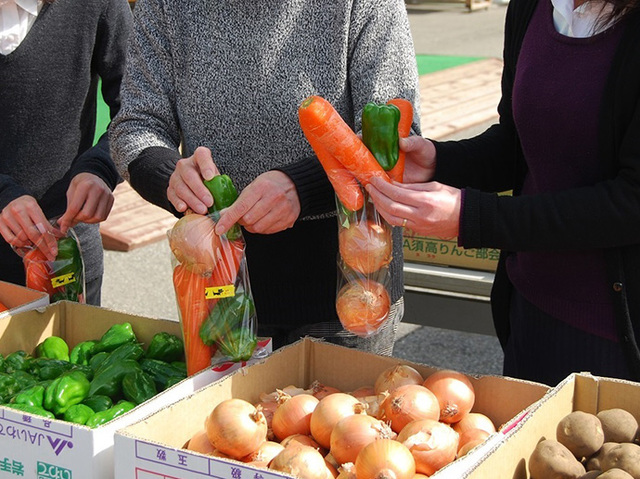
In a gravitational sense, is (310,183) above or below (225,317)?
above

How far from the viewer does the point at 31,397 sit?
74.7 inches

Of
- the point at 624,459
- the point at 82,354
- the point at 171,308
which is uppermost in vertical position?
the point at 624,459

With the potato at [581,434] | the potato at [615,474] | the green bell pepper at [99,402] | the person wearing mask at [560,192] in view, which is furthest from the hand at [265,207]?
the potato at [615,474]

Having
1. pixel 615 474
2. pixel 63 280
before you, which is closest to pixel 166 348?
pixel 63 280

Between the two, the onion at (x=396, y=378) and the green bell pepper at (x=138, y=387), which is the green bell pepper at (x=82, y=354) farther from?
the onion at (x=396, y=378)

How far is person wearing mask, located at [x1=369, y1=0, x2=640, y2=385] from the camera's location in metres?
1.67

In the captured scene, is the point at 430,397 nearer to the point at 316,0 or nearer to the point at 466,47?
the point at 316,0

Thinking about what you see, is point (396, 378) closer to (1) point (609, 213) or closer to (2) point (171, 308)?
(1) point (609, 213)

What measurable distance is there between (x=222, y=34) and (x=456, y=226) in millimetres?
792

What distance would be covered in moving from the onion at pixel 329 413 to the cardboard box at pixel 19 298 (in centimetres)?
91

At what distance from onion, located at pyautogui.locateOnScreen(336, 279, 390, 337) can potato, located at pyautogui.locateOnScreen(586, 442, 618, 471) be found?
1.68 ft

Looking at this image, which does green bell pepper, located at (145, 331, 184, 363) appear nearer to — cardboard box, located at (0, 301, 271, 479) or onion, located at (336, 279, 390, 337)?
cardboard box, located at (0, 301, 271, 479)

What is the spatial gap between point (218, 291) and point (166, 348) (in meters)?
0.35

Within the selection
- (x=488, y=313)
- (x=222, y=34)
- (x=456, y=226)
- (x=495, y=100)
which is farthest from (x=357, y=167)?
(x=495, y=100)
